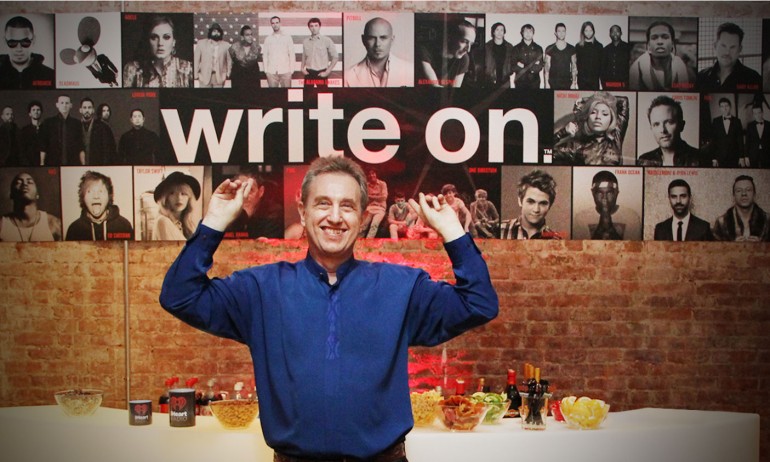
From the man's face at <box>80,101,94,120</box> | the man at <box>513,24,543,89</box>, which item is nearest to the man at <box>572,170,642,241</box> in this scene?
the man at <box>513,24,543,89</box>

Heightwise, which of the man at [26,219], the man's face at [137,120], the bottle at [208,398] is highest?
the man's face at [137,120]

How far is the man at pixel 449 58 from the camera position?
4500mm

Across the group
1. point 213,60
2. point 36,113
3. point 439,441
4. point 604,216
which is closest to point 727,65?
point 604,216

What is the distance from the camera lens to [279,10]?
177 inches

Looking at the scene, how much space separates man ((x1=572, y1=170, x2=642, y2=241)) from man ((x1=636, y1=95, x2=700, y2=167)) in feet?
0.78

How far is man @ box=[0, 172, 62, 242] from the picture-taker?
4.52 metres

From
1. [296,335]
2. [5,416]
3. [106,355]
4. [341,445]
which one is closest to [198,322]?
[296,335]

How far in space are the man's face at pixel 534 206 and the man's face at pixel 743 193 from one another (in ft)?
3.80

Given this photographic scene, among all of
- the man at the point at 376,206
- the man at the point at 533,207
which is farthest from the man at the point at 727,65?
the man at the point at 376,206

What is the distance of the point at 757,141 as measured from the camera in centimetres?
455

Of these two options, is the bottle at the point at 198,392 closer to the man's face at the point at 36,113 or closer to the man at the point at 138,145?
the man at the point at 138,145

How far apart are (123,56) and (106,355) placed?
183 centimetres

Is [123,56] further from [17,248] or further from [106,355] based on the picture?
[106,355]

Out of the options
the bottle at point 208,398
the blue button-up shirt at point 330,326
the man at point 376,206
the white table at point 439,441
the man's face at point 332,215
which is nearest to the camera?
the blue button-up shirt at point 330,326
